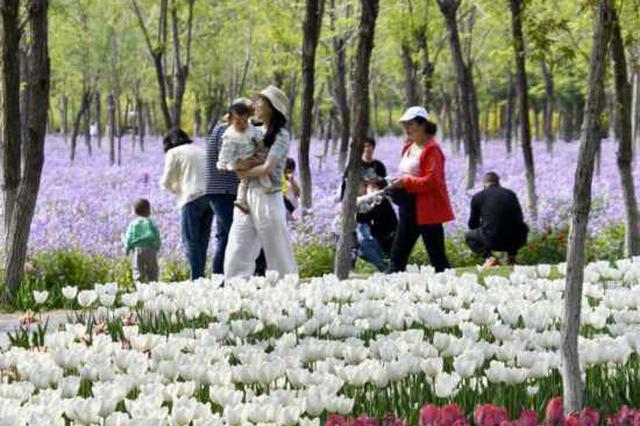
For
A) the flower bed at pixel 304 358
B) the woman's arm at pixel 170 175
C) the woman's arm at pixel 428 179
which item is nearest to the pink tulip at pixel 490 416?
the flower bed at pixel 304 358

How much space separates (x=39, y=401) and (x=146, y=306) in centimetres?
293

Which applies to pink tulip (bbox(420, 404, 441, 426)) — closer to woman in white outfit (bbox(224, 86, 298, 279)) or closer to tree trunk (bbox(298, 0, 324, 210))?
woman in white outfit (bbox(224, 86, 298, 279))

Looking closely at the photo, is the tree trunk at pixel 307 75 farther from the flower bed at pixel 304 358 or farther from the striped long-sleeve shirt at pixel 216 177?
the flower bed at pixel 304 358

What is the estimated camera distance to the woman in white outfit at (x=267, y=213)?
1023cm

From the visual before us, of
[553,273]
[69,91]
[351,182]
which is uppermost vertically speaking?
[69,91]

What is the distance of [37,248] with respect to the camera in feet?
50.2

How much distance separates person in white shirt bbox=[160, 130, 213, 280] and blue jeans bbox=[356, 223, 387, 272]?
241 cm

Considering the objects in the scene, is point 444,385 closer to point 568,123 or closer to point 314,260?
point 314,260

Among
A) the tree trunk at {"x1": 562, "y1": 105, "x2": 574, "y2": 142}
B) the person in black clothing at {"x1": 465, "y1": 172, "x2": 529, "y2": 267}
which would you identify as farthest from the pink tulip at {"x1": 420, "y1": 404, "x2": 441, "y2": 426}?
the tree trunk at {"x1": 562, "y1": 105, "x2": 574, "y2": 142}

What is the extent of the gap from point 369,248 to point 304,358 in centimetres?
Result: 848

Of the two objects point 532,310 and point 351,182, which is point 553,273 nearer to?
point 351,182

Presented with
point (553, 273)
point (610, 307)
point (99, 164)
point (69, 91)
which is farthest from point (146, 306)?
point (69, 91)

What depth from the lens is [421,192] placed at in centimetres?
1166

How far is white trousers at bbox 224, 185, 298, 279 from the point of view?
1034 centimetres
